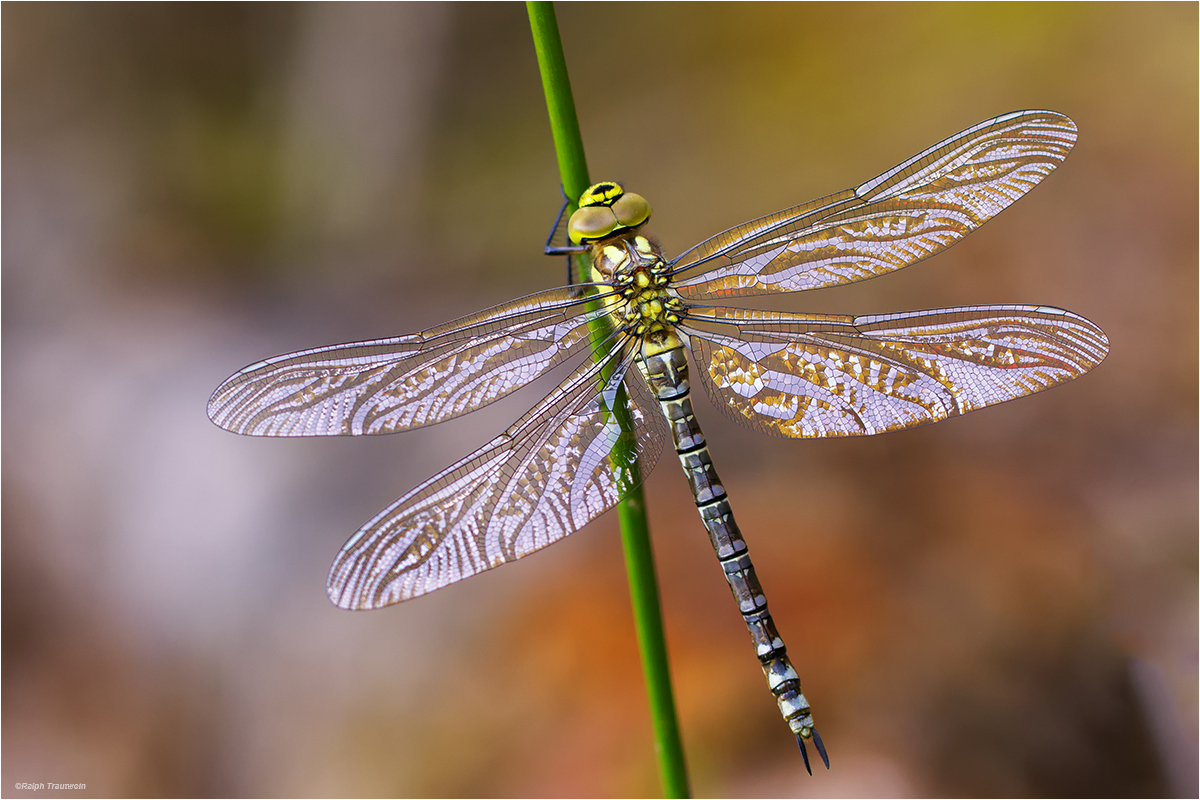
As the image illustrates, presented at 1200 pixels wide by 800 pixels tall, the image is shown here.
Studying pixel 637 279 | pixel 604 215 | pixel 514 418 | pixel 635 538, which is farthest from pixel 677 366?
pixel 514 418

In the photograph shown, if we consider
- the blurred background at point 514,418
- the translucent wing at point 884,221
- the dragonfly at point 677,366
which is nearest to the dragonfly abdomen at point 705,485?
the dragonfly at point 677,366

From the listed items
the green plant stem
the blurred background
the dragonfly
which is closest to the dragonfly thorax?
the dragonfly

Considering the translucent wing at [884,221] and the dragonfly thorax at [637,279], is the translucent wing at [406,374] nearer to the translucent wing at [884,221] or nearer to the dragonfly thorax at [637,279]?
the dragonfly thorax at [637,279]

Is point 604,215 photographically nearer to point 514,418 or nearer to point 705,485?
point 705,485

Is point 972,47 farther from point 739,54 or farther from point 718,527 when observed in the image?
point 718,527

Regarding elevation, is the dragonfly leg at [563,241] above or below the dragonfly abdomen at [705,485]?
above

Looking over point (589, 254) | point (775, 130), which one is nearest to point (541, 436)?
point (589, 254)
